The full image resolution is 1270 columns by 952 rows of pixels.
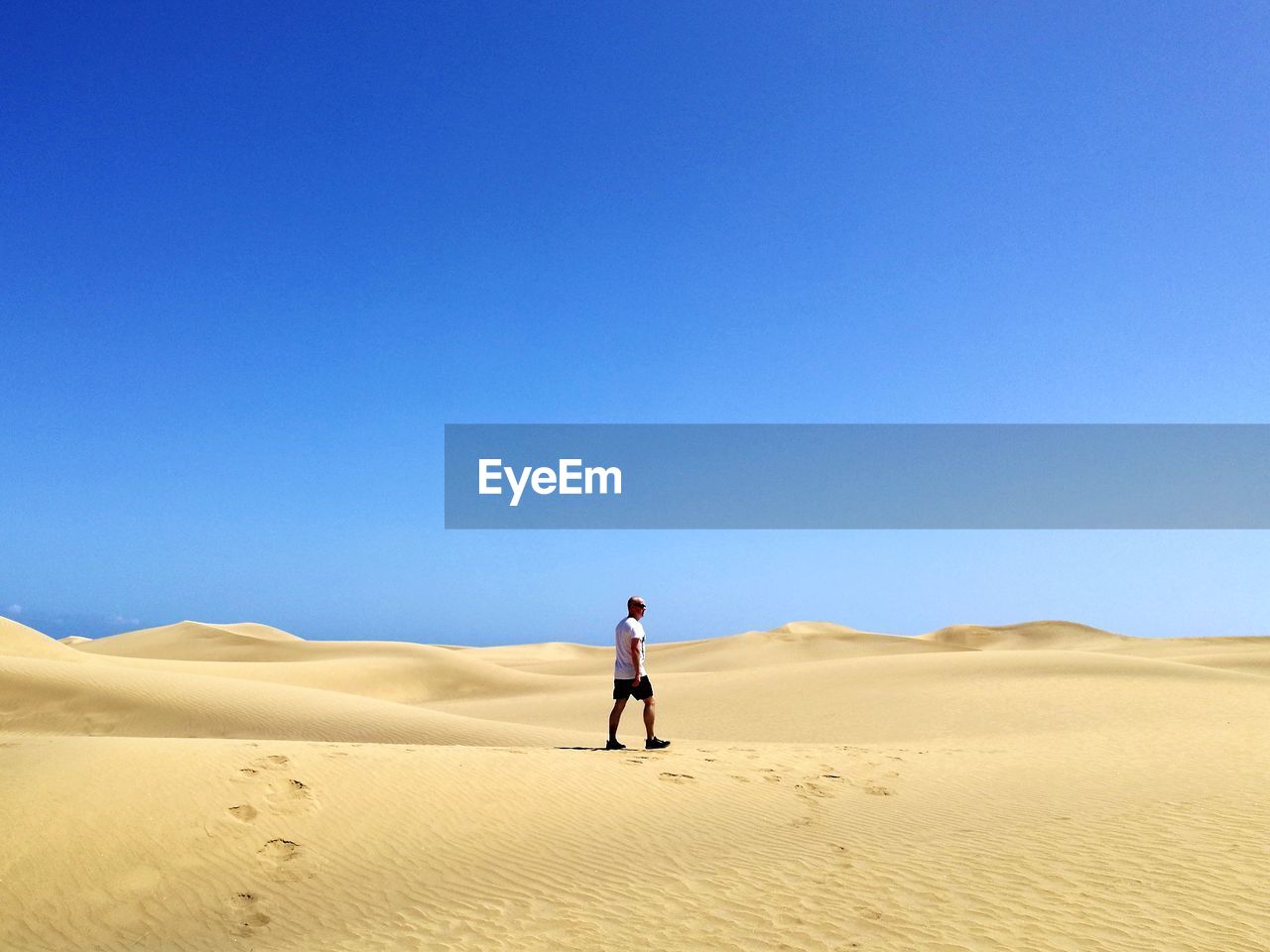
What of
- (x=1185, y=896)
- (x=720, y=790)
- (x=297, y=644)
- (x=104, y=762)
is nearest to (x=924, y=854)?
(x=1185, y=896)

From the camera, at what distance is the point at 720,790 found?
10148 mm

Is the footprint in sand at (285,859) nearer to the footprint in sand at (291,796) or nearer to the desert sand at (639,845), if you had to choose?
the desert sand at (639,845)

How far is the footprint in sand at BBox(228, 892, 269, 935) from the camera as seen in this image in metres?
6.64

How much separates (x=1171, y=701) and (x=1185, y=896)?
16.9 meters

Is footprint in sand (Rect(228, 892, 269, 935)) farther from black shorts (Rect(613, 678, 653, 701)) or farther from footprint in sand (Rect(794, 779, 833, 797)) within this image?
footprint in sand (Rect(794, 779, 833, 797))

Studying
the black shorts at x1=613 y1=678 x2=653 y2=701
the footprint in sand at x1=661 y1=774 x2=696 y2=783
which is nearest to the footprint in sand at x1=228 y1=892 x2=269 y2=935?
the footprint in sand at x1=661 y1=774 x2=696 y2=783

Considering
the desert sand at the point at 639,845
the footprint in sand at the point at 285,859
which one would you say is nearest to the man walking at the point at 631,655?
the desert sand at the point at 639,845

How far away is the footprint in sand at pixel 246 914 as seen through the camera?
664 centimetres

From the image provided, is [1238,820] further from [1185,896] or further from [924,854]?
[924,854]

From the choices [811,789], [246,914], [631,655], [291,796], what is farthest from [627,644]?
[246,914]

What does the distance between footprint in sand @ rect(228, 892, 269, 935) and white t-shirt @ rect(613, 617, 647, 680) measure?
5225 mm

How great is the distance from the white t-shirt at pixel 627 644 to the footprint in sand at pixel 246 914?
17.1 ft

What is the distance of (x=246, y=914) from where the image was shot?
685cm

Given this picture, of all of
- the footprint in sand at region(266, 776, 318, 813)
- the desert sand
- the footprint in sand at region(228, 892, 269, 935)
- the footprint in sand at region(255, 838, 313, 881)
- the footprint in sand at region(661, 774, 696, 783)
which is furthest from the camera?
the footprint in sand at region(661, 774, 696, 783)
